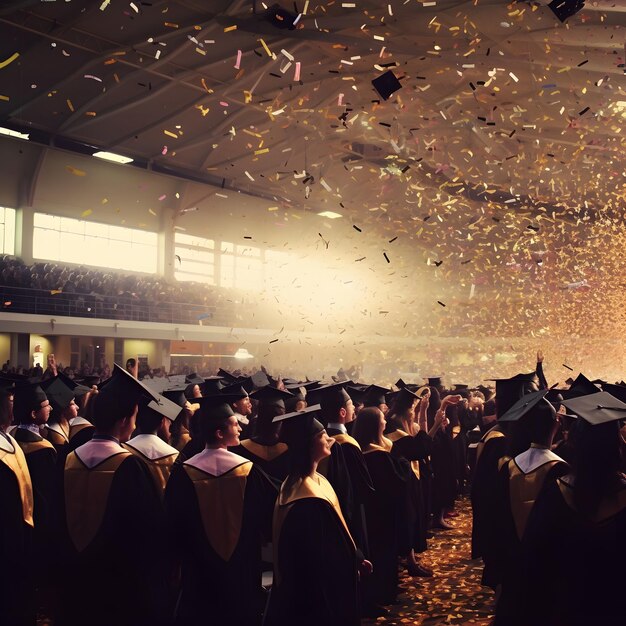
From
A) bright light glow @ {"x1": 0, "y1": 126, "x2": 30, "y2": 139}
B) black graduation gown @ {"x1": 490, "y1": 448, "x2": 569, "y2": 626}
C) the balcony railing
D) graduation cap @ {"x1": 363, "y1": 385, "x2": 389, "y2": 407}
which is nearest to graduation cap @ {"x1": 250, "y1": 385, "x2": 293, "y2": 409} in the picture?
graduation cap @ {"x1": 363, "y1": 385, "x2": 389, "y2": 407}

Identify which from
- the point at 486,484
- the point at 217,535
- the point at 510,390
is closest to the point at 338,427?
the point at 486,484

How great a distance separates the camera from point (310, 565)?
148 inches

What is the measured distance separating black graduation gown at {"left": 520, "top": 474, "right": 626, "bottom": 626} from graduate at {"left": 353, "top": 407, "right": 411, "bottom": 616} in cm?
278

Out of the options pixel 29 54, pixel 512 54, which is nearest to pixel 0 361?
pixel 29 54

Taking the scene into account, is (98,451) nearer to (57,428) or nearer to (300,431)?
(300,431)

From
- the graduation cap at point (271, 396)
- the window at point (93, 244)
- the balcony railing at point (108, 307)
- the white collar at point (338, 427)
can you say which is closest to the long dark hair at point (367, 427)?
the white collar at point (338, 427)

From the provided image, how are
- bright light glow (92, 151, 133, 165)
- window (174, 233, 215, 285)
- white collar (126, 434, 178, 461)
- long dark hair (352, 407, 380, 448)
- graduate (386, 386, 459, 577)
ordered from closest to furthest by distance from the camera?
white collar (126, 434, 178, 461) < long dark hair (352, 407, 380, 448) < graduate (386, 386, 459, 577) < bright light glow (92, 151, 133, 165) < window (174, 233, 215, 285)

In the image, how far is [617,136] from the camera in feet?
77.2

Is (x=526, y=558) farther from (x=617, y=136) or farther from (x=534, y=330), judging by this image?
(x=534, y=330)

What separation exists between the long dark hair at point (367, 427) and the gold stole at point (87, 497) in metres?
2.55

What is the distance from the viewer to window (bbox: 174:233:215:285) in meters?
29.4

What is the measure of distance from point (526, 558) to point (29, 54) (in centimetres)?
1886

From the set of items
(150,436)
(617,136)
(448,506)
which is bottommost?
(448,506)

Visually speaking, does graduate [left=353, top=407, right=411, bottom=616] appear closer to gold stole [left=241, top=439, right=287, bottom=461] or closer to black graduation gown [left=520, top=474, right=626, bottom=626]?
gold stole [left=241, top=439, right=287, bottom=461]
